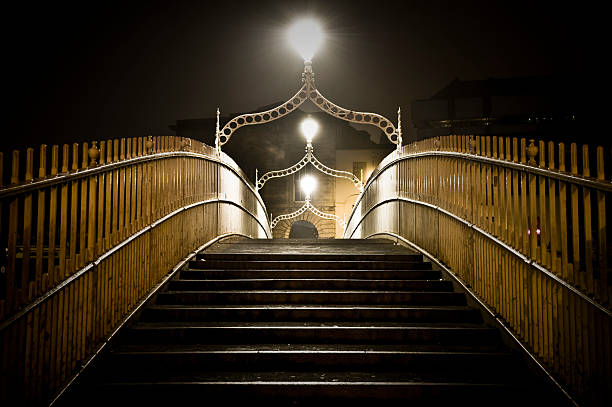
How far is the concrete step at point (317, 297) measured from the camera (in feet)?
15.5

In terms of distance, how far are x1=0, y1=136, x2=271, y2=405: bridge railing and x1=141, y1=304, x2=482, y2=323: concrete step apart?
0.40 metres

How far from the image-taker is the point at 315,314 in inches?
174

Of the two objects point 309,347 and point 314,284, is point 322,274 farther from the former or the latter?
point 309,347

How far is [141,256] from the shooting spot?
4.54m

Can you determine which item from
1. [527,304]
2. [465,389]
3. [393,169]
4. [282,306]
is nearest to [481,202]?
[527,304]

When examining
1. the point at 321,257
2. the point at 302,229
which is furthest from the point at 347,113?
the point at 302,229

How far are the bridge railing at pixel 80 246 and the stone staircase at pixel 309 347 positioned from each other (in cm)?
30

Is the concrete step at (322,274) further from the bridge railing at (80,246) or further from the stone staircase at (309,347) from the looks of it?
the bridge railing at (80,246)

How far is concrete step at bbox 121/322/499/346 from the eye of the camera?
4.04 metres

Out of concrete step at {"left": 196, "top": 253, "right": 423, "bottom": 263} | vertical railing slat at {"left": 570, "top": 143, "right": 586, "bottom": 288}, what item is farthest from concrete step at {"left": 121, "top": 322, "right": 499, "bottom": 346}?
concrete step at {"left": 196, "top": 253, "right": 423, "bottom": 263}

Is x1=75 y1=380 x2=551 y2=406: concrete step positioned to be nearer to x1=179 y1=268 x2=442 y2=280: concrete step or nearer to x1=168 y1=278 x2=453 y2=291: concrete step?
x1=168 y1=278 x2=453 y2=291: concrete step

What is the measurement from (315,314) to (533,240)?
2005mm

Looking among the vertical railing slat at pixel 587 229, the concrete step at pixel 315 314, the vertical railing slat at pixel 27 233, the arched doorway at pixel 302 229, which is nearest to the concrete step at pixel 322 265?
the concrete step at pixel 315 314

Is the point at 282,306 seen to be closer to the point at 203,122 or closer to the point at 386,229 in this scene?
the point at 386,229
